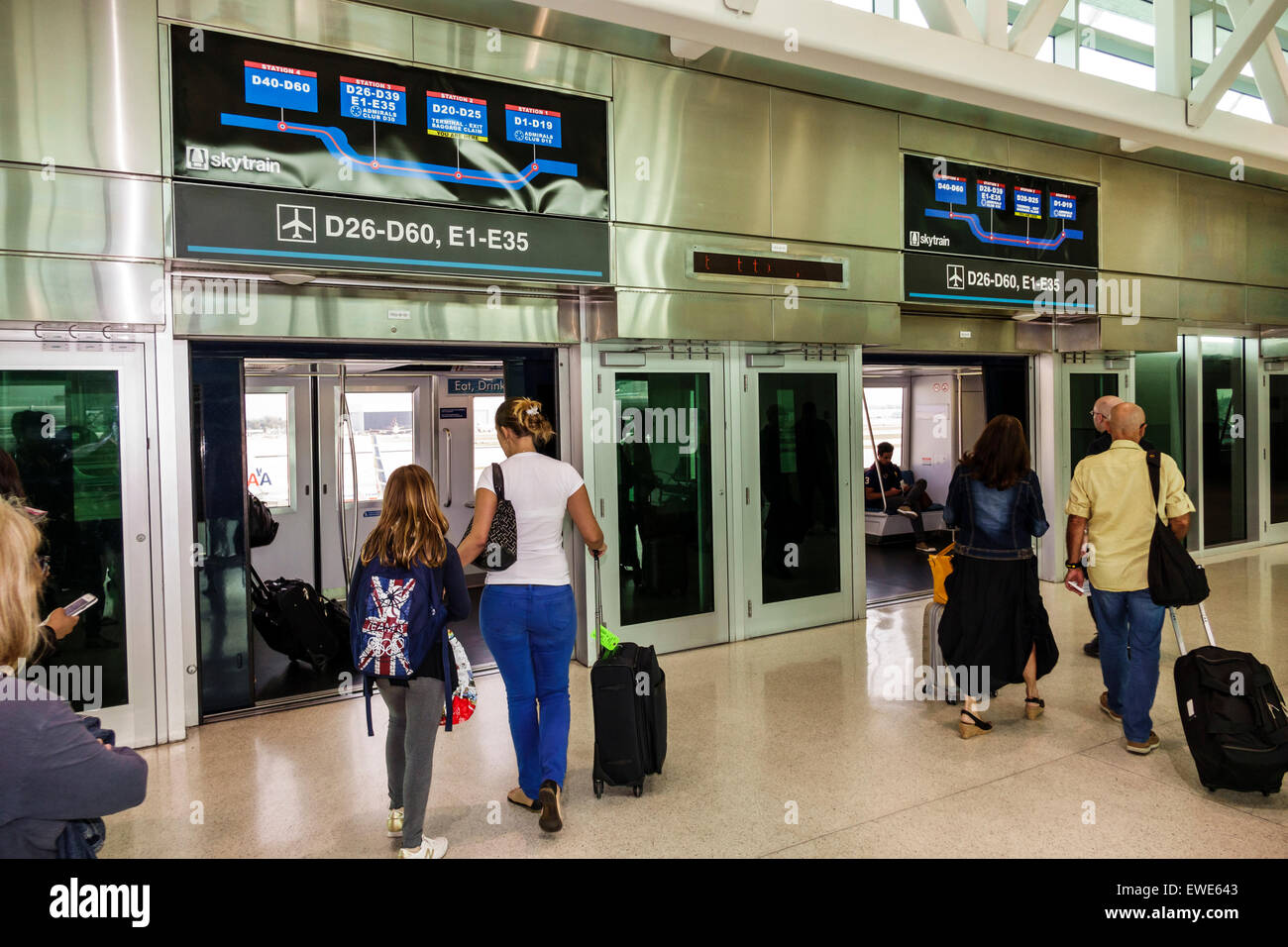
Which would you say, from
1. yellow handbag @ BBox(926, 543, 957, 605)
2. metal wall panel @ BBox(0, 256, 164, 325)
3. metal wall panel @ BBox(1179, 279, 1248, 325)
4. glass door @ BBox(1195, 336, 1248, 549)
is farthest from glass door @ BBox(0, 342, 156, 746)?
glass door @ BBox(1195, 336, 1248, 549)

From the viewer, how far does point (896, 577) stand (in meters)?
8.59

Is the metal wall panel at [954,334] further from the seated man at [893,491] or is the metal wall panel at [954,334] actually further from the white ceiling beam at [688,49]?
the seated man at [893,491]

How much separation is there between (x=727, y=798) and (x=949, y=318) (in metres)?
5.19

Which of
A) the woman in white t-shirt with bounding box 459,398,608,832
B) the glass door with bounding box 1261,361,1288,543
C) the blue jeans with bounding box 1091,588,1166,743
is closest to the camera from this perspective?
the woman in white t-shirt with bounding box 459,398,608,832

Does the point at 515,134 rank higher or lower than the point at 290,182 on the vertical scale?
higher

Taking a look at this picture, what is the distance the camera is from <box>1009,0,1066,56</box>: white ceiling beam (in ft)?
16.1

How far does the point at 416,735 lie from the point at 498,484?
97 cm

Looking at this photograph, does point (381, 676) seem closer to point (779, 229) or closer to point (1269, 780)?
point (1269, 780)

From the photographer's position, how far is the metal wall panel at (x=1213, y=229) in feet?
27.7

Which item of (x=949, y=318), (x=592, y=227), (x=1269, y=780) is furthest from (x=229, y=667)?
(x=949, y=318)

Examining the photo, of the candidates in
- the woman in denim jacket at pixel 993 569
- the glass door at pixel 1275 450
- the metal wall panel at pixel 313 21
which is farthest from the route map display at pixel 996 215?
the metal wall panel at pixel 313 21

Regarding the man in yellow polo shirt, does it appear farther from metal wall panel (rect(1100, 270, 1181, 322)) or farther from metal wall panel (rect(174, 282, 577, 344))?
metal wall panel (rect(1100, 270, 1181, 322))

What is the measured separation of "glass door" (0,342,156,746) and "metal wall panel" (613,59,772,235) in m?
3.05

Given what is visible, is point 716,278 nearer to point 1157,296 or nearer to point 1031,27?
point 1031,27
